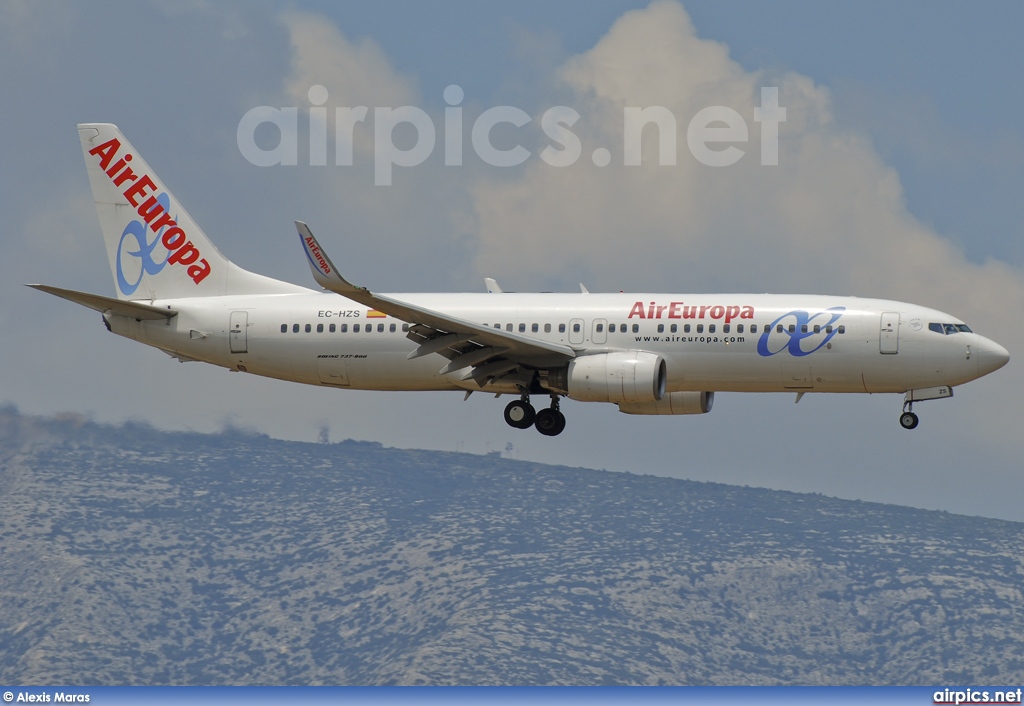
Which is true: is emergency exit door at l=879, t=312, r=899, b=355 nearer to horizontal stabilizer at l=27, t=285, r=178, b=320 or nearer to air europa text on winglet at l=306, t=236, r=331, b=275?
air europa text on winglet at l=306, t=236, r=331, b=275

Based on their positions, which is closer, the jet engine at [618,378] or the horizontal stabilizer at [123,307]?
the jet engine at [618,378]

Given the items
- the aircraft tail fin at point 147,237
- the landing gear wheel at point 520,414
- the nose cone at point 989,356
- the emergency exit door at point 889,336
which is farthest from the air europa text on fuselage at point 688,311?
the aircraft tail fin at point 147,237

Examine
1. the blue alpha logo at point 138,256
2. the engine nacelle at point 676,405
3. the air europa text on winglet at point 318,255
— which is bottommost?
the engine nacelle at point 676,405

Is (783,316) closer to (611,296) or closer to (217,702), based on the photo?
(611,296)

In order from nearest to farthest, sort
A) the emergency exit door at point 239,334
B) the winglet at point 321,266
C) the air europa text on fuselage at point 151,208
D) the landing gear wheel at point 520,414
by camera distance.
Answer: the winglet at point 321,266, the landing gear wheel at point 520,414, the emergency exit door at point 239,334, the air europa text on fuselage at point 151,208

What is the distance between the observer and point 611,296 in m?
53.4

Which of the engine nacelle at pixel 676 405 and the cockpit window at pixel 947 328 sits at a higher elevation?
the cockpit window at pixel 947 328

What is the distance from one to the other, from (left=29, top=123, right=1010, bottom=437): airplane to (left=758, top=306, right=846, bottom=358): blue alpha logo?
0.03 metres

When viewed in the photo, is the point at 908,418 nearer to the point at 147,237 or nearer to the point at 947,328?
the point at 947,328

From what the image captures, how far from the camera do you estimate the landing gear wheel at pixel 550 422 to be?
53.7 meters

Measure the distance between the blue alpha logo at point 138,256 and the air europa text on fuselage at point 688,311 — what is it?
18874 mm

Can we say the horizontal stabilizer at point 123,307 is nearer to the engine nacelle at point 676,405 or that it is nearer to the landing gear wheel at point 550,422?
the landing gear wheel at point 550,422

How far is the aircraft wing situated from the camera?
49.0 m

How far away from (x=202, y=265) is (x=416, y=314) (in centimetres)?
1324
